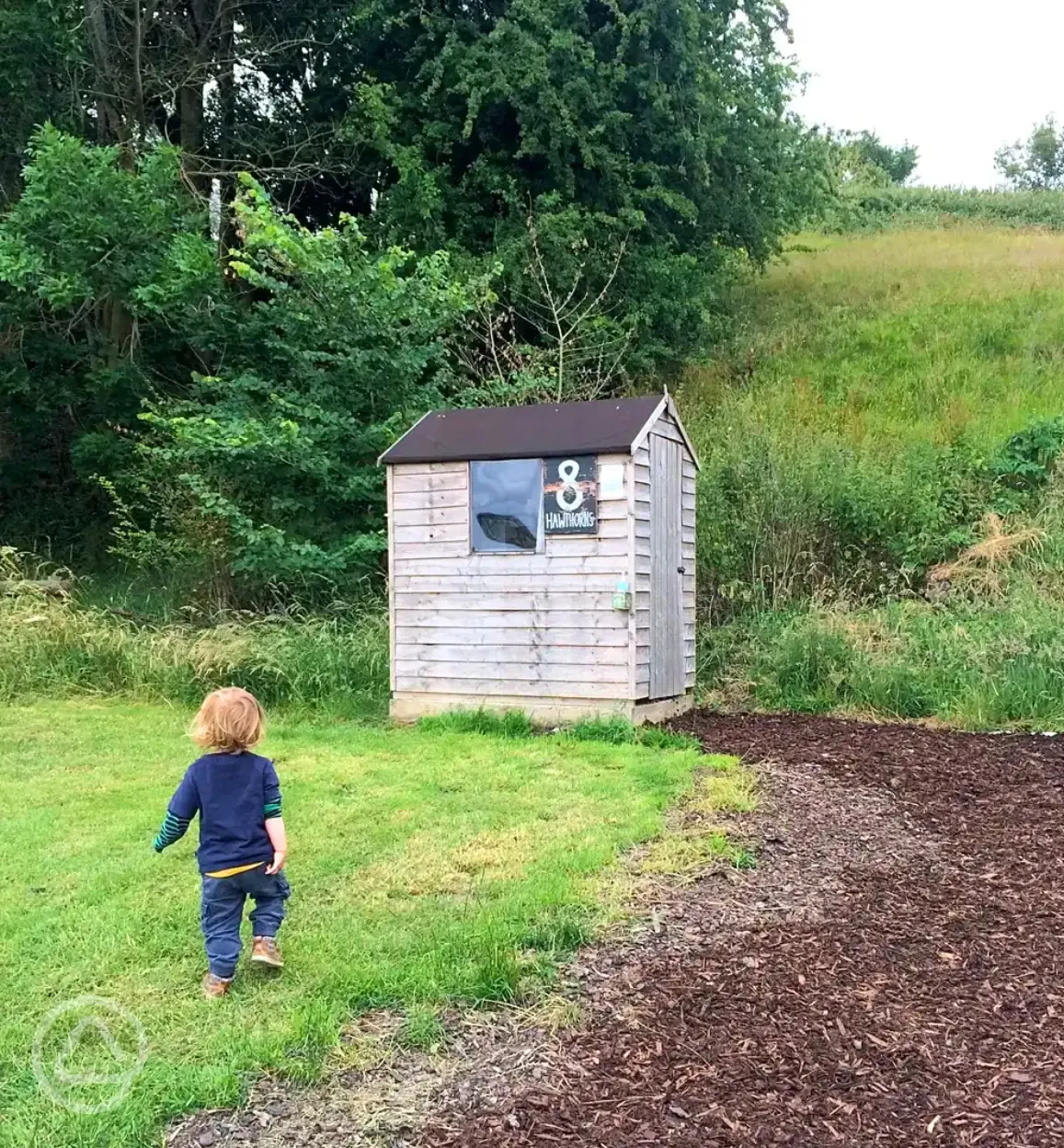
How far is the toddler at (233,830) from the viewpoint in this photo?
10.9 feet

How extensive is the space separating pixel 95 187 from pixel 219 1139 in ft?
37.9

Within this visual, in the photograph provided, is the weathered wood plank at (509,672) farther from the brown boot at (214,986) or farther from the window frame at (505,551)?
the brown boot at (214,986)

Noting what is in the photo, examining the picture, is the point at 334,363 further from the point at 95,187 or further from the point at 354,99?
the point at 354,99

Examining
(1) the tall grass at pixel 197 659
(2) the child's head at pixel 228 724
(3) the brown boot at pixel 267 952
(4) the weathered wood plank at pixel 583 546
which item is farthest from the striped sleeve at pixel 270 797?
(1) the tall grass at pixel 197 659

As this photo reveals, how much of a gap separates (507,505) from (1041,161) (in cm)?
5338

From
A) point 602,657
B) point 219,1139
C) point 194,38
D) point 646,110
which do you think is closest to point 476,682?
point 602,657

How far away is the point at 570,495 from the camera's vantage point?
7.63 m

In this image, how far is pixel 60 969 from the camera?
11.1ft

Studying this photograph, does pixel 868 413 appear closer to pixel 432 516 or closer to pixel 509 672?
pixel 432 516

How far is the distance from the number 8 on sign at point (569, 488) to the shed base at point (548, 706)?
140 centimetres

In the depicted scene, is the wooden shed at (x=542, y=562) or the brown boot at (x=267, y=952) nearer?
the brown boot at (x=267, y=952)

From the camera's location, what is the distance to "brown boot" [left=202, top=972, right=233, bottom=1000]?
3.21 meters

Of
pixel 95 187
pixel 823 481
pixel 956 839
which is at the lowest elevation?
pixel 956 839

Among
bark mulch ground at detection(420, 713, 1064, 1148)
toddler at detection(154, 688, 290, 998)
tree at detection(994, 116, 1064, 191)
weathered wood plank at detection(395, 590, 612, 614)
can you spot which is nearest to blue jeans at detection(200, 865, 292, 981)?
toddler at detection(154, 688, 290, 998)
